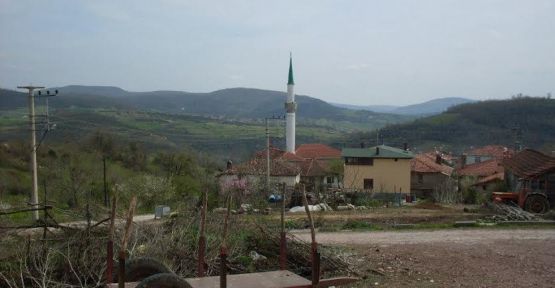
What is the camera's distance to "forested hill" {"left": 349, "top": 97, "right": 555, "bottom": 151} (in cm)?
8712

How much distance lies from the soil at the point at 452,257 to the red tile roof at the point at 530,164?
680cm

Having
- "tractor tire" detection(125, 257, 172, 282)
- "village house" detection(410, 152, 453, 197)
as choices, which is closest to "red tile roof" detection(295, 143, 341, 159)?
"village house" detection(410, 152, 453, 197)

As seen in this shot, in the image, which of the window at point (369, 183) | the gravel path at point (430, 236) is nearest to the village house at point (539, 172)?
the gravel path at point (430, 236)

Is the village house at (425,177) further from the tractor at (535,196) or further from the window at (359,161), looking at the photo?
the tractor at (535,196)

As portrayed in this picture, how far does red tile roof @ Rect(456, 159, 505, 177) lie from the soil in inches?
1360

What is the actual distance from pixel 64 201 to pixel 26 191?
7.72 meters

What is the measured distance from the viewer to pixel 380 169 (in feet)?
157

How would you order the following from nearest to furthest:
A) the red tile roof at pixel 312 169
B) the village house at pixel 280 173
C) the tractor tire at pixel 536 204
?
the tractor tire at pixel 536 204
the village house at pixel 280 173
the red tile roof at pixel 312 169

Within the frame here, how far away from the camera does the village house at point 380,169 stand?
1870 inches

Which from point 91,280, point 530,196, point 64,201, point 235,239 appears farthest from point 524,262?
point 64,201

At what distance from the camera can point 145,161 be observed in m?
54.5

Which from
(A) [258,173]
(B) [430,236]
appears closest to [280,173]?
(A) [258,173]

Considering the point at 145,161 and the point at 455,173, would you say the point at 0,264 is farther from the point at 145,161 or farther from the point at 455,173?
the point at 455,173

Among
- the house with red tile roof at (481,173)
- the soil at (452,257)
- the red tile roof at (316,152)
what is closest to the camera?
the soil at (452,257)
